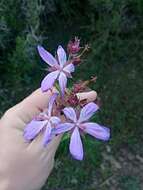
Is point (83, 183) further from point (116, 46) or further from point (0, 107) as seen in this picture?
point (116, 46)

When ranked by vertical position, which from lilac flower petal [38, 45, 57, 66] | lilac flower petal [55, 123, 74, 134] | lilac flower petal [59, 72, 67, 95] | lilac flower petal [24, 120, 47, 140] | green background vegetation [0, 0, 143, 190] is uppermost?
lilac flower petal [38, 45, 57, 66]

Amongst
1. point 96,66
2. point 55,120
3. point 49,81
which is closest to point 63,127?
point 55,120

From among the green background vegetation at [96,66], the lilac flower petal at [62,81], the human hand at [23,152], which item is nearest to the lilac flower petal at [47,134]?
the lilac flower petal at [62,81]

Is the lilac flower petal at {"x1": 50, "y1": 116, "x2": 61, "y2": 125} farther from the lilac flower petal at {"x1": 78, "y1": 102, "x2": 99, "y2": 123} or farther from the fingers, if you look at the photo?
the fingers

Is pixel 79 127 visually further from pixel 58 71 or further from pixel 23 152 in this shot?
pixel 23 152

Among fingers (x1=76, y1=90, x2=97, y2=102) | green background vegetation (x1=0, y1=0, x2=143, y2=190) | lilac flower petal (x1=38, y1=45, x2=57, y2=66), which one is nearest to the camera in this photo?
lilac flower petal (x1=38, y1=45, x2=57, y2=66)

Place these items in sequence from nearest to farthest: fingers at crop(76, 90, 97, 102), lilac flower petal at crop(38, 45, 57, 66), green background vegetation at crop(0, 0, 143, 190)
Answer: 1. lilac flower petal at crop(38, 45, 57, 66)
2. fingers at crop(76, 90, 97, 102)
3. green background vegetation at crop(0, 0, 143, 190)

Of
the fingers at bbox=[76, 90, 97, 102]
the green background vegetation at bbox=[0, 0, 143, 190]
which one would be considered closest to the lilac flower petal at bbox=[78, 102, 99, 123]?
the fingers at bbox=[76, 90, 97, 102]
